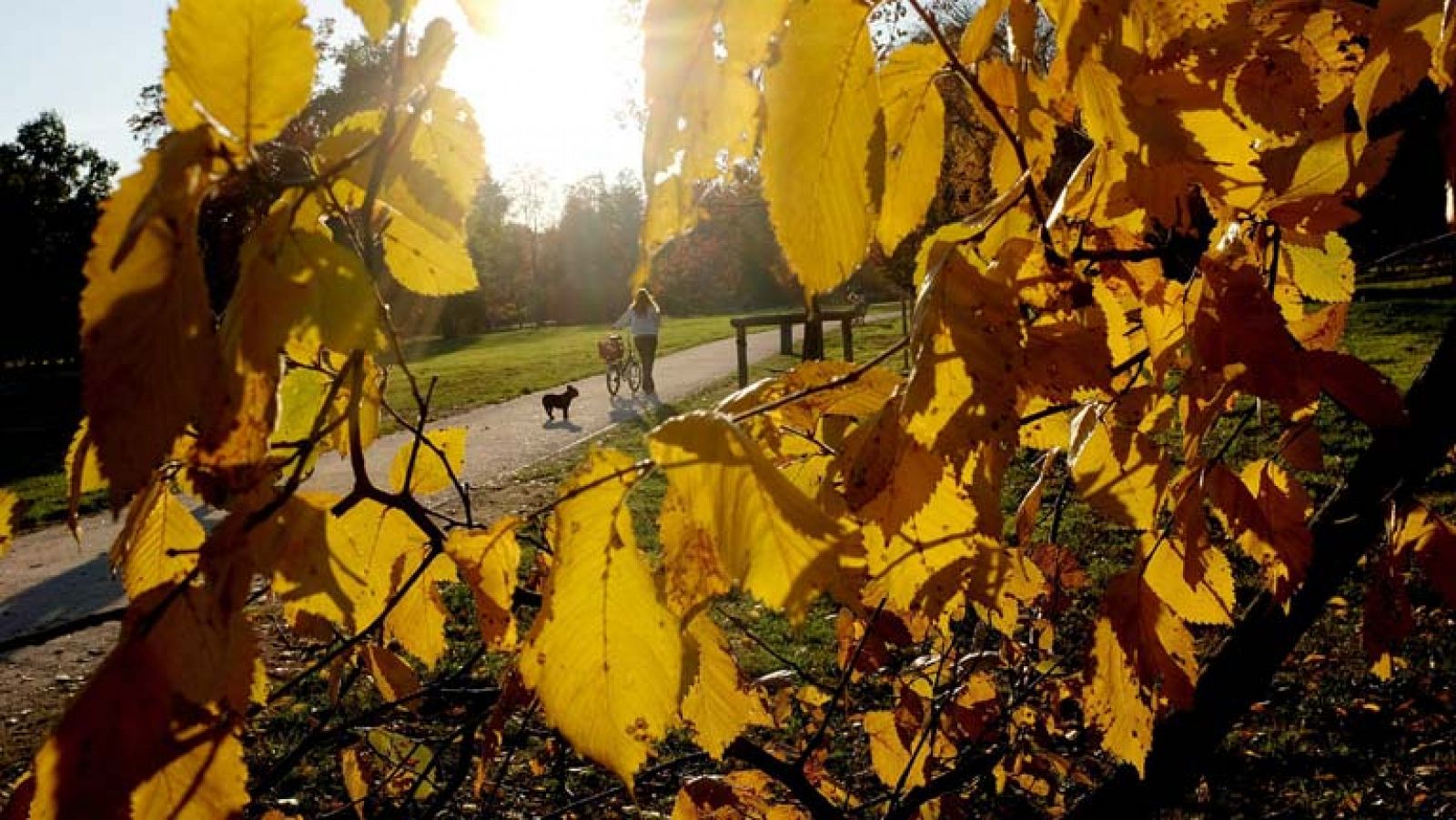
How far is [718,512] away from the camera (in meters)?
0.61

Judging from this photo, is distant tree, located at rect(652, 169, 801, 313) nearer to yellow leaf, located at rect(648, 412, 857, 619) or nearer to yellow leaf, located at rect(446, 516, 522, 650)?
yellow leaf, located at rect(648, 412, 857, 619)

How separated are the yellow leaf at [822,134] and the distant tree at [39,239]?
39274mm

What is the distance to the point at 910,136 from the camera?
87 cm

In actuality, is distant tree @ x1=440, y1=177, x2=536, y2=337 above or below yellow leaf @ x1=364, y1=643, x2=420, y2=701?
above

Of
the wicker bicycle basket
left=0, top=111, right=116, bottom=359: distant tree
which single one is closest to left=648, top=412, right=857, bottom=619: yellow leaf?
the wicker bicycle basket

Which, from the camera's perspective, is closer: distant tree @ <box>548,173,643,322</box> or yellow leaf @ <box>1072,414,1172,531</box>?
yellow leaf @ <box>1072,414,1172,531</box>

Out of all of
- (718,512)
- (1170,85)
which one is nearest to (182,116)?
(718,512)

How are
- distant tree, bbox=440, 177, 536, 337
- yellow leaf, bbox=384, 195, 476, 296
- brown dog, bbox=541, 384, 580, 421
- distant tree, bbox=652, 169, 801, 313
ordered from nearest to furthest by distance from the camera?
yellow leaf, bbox=384, 195, 476, 296 → distant tree, bbox=652, 169, 801, 313 → brown dog, bbox=541, 384, 580, 421 → distant tree, bbox=440, 177, 536, 337

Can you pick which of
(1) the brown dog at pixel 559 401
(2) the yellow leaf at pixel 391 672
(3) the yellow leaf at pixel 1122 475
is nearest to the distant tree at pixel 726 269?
(3) the yellow leaf at pixel 1122 475

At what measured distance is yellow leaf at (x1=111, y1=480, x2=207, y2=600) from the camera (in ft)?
2.69

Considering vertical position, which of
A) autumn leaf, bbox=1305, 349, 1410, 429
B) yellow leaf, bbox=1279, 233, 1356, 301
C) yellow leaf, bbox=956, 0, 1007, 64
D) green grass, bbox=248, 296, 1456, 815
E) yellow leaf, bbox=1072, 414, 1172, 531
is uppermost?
yellow leaf, bbox=956, 0, 1007, 64

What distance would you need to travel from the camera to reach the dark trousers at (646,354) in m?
14.9

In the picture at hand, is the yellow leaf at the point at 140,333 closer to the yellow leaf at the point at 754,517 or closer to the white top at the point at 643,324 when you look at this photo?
the yellow leaf at the point at 754,517

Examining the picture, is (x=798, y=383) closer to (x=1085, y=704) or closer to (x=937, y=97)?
(x=937, y=97)
